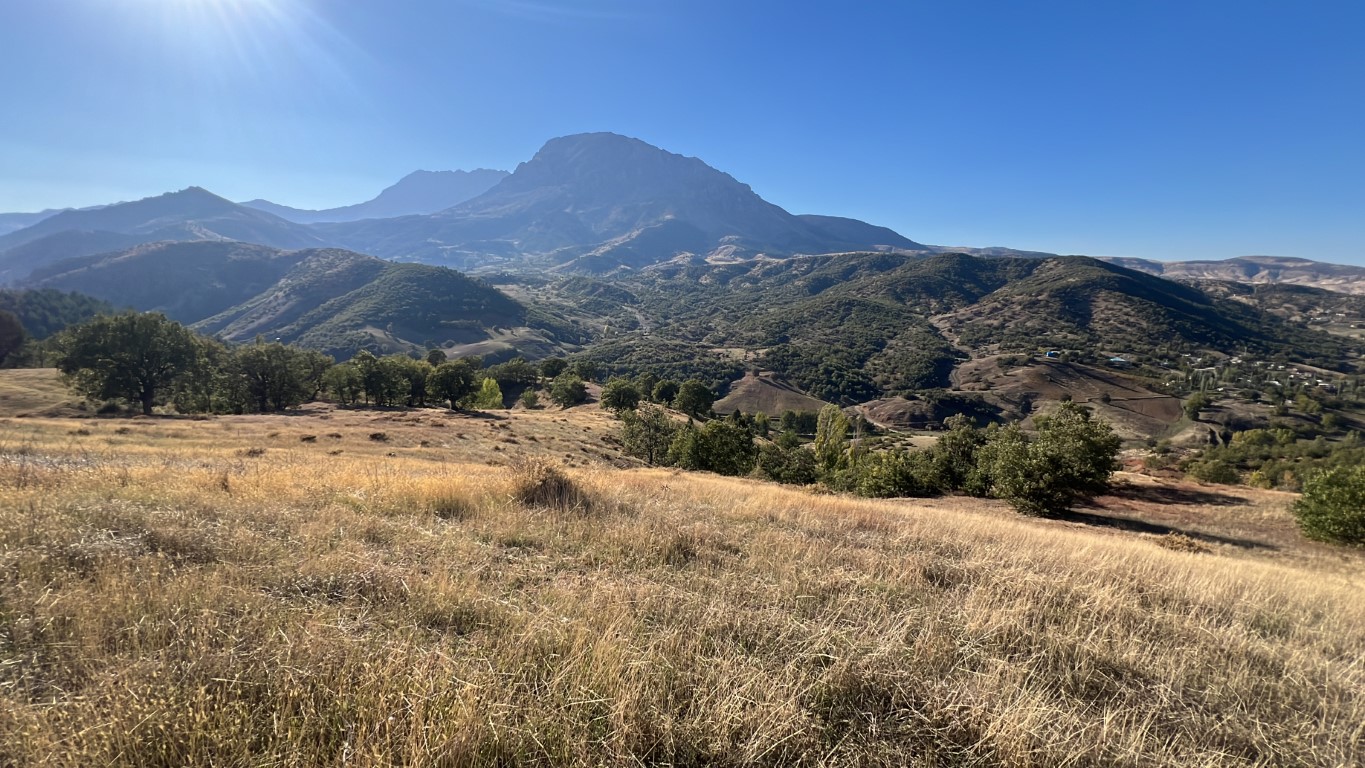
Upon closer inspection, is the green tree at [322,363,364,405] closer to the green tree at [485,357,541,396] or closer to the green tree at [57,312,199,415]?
the green tree at [57,312,199,415]

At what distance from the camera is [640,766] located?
2.43 m

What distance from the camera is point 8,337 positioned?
70688 mm

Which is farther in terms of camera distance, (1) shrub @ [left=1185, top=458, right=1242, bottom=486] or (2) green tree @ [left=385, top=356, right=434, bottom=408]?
(2) green tree @ [left=385, top=356, right=434, bottom=408]

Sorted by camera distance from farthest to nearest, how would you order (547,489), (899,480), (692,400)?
1. (692,400)
2. (899,480)
3. (547,489)

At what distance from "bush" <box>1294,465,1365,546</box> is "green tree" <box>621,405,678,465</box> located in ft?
122

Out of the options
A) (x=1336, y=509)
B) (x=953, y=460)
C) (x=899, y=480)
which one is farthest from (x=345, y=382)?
(x=1336, y=509)

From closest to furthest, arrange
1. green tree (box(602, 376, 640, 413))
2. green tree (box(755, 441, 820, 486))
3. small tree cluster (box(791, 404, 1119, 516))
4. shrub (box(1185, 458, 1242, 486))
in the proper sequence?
small tree cluster (box(791, 404, 1119, 516)) → shrub (box(1185, 458, 1242, 486)) → green tree (box(755, 441, 820, 486)) → green tree (box(602, 376, 640, 413))

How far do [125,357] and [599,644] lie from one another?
195 ft

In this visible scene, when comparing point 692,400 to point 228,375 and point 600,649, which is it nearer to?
point 228,375

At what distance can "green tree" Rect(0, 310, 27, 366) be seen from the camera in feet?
227

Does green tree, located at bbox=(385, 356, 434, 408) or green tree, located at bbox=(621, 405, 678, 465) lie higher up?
green tree, located at bbox=(385, 356, 434, 408)

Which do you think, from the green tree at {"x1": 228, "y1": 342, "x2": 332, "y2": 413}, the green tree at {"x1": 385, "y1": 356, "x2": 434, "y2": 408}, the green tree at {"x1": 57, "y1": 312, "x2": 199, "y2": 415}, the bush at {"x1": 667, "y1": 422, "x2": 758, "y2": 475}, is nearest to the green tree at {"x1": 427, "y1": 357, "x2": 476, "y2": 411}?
the green tree at {"x1": 385, "y1": 356, "x2": 434, "y2": 408}

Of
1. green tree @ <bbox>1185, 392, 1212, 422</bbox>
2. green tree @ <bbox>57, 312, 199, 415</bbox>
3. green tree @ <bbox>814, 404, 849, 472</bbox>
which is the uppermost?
green tree @ <bbox>57, 312, 199, 415</bbox>

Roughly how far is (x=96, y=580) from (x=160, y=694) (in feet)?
7.46
